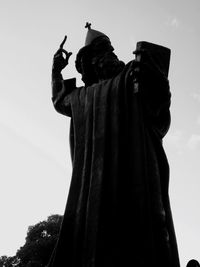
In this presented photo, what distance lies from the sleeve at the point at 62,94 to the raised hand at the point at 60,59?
11.0 inches

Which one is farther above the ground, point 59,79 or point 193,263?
point 59,79

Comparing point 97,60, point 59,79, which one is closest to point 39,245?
point 59,79

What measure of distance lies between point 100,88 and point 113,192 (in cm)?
182

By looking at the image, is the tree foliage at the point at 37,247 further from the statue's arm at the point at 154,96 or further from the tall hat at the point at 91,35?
the statue's arm at the point at 154,96

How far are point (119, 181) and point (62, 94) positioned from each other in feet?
7.36

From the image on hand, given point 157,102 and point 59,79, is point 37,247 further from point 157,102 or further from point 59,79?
point 157,102

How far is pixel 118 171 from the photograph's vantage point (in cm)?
442

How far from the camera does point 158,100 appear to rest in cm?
528

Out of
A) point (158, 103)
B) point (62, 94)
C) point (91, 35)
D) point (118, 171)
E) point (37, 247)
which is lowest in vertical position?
point (118, 171)

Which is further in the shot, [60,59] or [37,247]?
[37,247]

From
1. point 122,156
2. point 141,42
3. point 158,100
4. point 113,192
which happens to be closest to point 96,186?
point 113,192

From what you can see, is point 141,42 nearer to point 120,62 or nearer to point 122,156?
point 120,62

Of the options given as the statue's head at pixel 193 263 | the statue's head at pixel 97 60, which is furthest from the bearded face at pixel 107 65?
the statue's head at pixel 193 263

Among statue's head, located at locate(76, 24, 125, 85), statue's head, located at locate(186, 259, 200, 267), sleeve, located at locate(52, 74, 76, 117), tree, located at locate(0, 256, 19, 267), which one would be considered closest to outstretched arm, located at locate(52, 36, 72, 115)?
sleeve, located at locate(52, 74, 76, 117)
